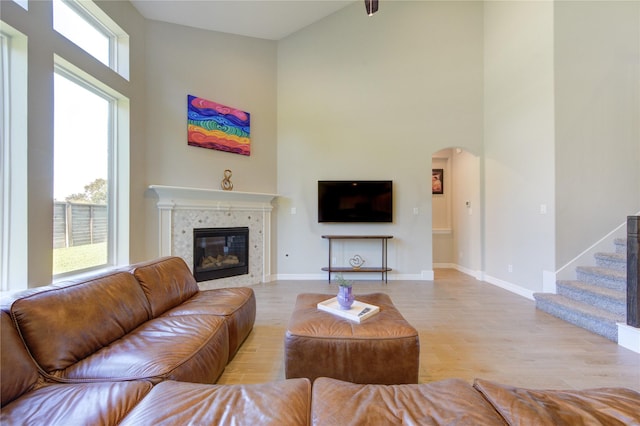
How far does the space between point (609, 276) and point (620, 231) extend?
88 centimetres

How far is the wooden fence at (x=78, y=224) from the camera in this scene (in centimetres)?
238

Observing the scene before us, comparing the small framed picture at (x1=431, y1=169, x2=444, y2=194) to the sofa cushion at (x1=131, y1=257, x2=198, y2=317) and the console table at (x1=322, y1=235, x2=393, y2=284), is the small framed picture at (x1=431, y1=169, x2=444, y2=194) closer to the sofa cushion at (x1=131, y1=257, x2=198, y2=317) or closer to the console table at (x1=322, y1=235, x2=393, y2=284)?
the console table at (x1=322, y1=235, x2=393, y2=284)

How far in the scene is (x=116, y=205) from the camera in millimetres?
3078

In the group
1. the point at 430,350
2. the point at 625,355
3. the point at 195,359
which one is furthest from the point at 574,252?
the point at 195,359

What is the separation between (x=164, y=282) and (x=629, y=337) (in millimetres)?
3958

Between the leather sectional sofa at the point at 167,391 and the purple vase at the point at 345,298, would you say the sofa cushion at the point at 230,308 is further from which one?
the purple vase at the point at 345,298

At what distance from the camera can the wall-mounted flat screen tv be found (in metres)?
4.54

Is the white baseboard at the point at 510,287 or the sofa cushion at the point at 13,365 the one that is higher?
the sofa cushion at the point at 13,365

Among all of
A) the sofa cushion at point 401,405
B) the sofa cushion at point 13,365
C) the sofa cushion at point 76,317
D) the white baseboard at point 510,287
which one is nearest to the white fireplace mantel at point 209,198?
A: the sofa cushion at point 76,317

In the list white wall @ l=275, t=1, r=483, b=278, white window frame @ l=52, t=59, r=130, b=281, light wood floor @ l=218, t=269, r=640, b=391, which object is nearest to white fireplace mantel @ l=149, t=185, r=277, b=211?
Answer: white window frame @ l=52, t=59, r=130, b=281

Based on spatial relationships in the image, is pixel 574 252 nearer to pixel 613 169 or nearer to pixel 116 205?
pixel 613 169

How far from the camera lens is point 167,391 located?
102cm

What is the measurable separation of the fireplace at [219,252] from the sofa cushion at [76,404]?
275cm

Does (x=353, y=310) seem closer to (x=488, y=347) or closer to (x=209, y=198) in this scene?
(x=488, y=347)
